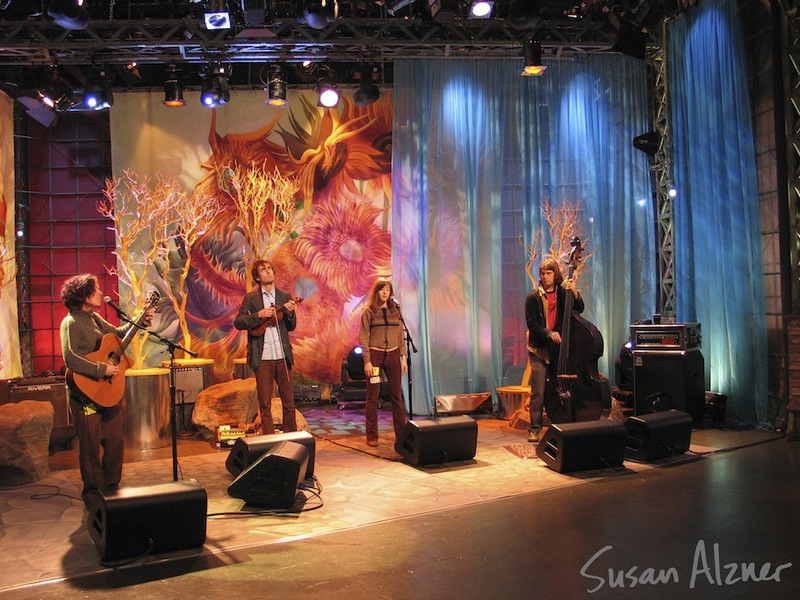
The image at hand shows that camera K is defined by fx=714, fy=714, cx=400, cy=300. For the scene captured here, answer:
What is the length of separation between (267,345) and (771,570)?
4.19 meters

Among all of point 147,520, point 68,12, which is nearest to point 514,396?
point 147,520

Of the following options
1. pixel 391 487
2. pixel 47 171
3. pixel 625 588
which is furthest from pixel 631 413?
pixel 47 171

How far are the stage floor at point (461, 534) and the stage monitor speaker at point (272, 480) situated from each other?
129mm

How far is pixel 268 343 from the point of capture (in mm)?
6316

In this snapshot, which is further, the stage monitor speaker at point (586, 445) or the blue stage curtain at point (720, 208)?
the blue stage curtain at point (720, 208)

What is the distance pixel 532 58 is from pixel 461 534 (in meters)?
5.73

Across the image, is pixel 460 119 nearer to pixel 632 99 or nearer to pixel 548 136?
pixel 548 136

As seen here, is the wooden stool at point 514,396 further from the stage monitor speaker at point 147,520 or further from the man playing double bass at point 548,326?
the stage monitor speaker at point 147,520

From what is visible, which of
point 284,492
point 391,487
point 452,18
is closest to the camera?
point 284,492

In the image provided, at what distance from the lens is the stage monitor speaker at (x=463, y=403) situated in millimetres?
8648

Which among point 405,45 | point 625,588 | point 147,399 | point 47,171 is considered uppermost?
point 405,45

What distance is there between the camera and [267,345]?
632 centimetres

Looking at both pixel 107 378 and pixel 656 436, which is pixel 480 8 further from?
pixel 107 378

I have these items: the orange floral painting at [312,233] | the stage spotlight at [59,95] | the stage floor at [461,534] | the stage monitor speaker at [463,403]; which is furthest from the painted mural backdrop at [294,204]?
the stage floor at [461,534]
